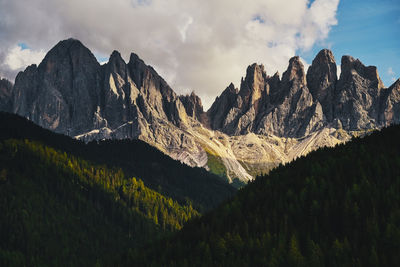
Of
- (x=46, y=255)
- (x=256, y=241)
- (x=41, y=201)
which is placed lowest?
(x=256, y=241)

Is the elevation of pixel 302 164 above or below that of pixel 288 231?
above

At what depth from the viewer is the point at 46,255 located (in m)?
165

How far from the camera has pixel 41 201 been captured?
626 ft

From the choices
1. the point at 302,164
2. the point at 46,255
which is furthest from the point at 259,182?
the point at 46,255

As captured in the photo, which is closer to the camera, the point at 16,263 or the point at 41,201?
the point at 16,263

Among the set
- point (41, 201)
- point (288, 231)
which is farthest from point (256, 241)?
point (41, 201)

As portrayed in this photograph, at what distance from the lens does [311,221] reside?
4594 inches

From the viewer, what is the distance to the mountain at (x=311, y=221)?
101 m

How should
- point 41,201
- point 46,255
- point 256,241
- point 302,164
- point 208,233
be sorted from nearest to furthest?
point 256,241 < point 208,233 < point 302,164 < point 46,255 < point 41,201

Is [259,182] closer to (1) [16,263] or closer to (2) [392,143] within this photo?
(2) [392,143]

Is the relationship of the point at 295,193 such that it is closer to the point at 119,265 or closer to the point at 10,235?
the point at 119,265

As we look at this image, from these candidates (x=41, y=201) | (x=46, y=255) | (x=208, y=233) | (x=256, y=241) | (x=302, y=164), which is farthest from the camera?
(x=41, y=201)

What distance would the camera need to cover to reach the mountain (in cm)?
10056

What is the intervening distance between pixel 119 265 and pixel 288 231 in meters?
48.7
